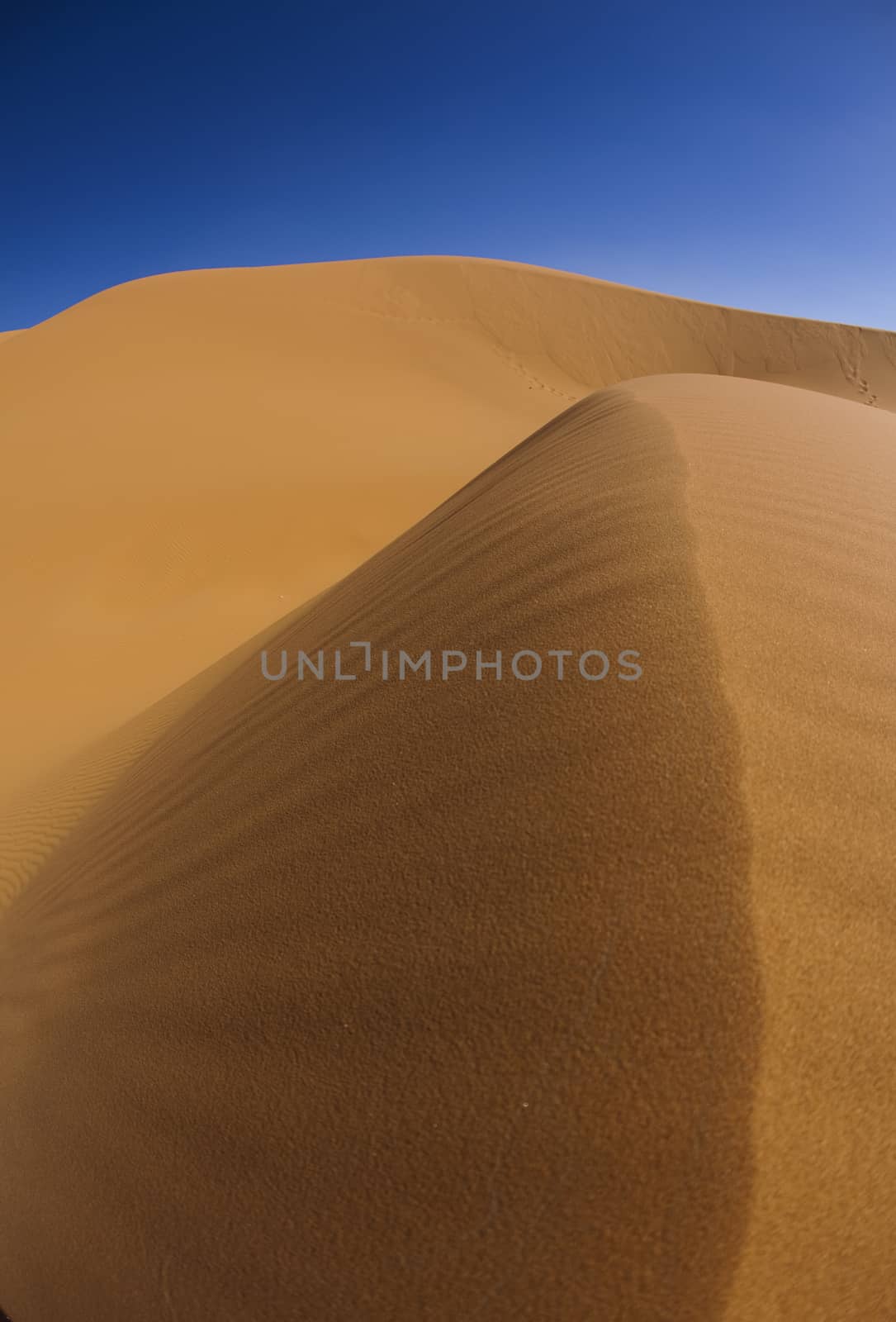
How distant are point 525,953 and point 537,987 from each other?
60 mm

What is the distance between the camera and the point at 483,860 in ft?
4.62

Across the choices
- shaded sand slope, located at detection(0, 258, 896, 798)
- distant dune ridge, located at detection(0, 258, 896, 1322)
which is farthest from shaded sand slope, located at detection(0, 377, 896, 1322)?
shaded sand slope, located at detection(0, 258, 896, 798)

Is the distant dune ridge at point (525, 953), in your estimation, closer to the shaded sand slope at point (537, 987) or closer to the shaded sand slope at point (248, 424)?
the shaded sand slope at point (537, 987)

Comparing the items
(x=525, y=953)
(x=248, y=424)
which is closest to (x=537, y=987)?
(x=525, y=953)

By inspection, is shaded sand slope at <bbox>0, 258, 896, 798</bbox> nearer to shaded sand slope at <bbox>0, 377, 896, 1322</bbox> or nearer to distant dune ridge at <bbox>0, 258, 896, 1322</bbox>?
distant dune ridge at <bbox>0, 258, 896, 1322</bbox>

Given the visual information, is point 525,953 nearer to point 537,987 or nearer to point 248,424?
point 537,987

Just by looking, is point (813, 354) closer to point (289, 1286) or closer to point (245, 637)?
point (245, 637)

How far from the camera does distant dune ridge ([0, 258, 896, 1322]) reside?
1.03 meters

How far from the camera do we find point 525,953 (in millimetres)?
1242

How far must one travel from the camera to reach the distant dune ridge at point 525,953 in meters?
1.03

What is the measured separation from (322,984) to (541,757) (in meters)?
0.63

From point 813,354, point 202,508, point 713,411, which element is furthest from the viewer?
point 813,354

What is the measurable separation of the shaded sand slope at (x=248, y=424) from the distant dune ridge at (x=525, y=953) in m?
3.87

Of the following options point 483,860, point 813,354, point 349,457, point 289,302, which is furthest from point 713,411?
point 813,354
